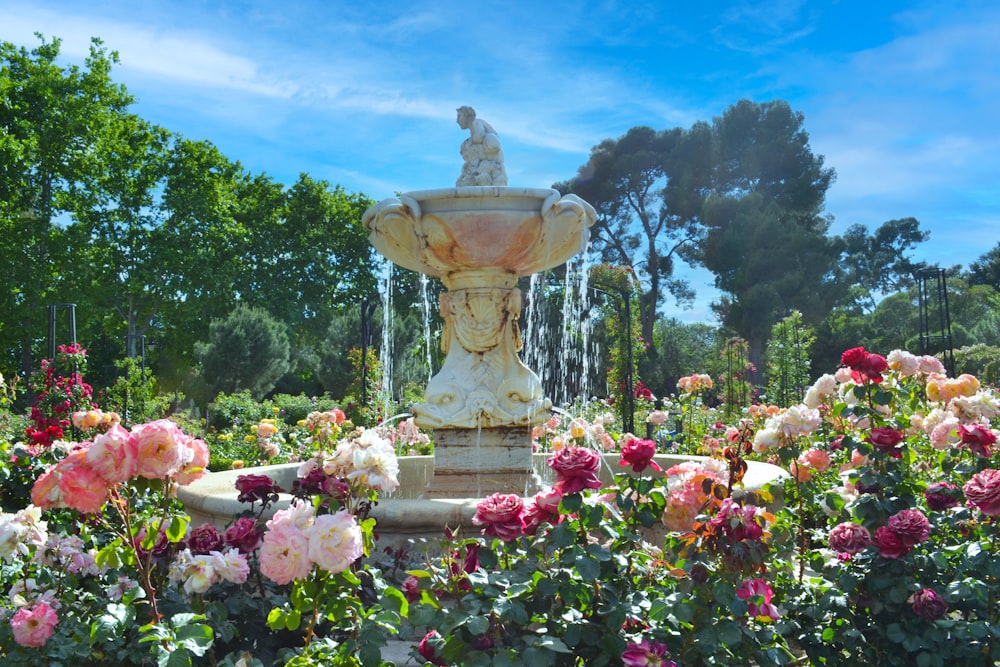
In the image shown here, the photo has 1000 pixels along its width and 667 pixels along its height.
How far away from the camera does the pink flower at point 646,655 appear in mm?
1762

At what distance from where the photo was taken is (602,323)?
2192 cm

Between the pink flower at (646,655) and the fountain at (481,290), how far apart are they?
2.54m

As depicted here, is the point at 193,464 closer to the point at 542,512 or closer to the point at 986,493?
the point at 542,512

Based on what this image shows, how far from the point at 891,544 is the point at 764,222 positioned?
23622 millimetres

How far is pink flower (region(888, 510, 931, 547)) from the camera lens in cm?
213

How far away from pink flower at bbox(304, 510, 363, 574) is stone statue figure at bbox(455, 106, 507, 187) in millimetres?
3665

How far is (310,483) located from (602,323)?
1998cm

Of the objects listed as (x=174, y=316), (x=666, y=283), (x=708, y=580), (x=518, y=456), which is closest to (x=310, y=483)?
(x=708, y=580)

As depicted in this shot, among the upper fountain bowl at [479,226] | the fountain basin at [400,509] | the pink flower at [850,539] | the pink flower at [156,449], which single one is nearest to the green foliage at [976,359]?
the upper fountain bowl at [479,226]

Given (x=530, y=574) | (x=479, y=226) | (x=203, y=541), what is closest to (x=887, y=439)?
(x=530, y=574)

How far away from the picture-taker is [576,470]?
188 cm

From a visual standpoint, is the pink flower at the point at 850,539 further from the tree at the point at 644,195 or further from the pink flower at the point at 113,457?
the tree at the point at 644,195

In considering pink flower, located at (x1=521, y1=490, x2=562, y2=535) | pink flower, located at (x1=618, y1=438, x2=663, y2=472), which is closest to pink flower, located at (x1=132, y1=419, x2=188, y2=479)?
pink flower, located at (x1=521, y1=490, x2=562, y2=535)

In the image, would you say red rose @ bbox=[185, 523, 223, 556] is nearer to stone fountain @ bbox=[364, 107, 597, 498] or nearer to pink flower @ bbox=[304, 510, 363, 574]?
pink flower @ bbox=[304, 510, 363, 574]
